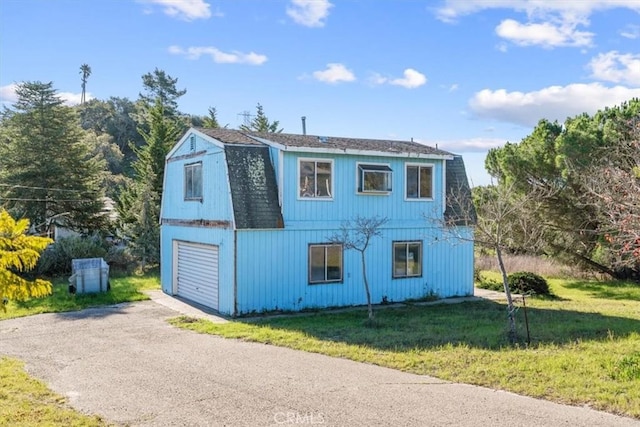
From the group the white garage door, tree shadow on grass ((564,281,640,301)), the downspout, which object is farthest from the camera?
tree shadow on grass ((564,281,640,301))

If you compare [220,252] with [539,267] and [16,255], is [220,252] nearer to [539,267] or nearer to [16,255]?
[16,255]

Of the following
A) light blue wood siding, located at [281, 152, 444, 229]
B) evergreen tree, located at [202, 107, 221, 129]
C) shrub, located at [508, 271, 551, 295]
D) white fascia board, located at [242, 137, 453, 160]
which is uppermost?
evergreen tree, located at [202, 107, 221, 129]

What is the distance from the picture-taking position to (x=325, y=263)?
648 inches

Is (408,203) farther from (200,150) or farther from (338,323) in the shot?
(200,150)

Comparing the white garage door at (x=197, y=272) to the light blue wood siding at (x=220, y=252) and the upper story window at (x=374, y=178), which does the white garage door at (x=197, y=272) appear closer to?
the light blue wood siding at (x=220, y=252)

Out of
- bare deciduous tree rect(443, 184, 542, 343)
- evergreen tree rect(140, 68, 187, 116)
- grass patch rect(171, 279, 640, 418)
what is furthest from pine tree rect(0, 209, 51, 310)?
evergreen tree rect(140, 68, 187, 116)

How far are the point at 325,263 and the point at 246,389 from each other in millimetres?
8452

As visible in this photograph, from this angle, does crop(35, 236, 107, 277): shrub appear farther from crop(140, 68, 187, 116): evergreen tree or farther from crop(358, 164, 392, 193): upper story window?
crop(140, 68, 187, 116): evergreen tree

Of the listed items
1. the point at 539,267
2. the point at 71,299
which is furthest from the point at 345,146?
the point at 539,267

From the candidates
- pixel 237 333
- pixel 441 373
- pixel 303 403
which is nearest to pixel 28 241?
pixel 303 403

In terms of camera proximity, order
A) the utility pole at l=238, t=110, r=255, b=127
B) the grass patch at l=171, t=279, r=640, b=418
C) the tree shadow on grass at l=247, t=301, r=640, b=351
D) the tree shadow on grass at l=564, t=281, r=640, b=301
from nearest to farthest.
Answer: the grass patch at l=171, t=279, r=640, b=418 → the tree shadow on grass at l=247, t=301, r=640, b=351 → the tree shadow on grass at l=564, t=281, r=640, b=301 → the utility pole at l=238, t=110, r=255, b=127

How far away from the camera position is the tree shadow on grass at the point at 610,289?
20.7 m

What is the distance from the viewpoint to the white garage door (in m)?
16.5

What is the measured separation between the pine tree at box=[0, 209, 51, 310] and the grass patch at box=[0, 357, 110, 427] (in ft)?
5.35
